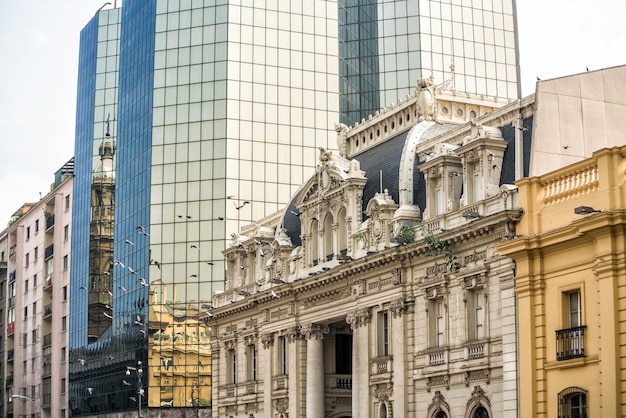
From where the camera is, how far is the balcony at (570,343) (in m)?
41.7

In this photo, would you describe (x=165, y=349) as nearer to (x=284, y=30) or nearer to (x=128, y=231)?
(x=128, y=231)

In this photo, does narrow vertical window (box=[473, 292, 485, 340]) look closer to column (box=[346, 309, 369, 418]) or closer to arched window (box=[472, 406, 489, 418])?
arched window (box=[472, 406, 489, 418])

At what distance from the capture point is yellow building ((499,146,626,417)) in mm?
40062

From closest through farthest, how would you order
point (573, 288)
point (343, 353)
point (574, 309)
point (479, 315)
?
point (573, 288), point (574, 309), point (479, 315), point (343, 353)

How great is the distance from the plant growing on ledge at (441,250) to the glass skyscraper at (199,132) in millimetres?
47014

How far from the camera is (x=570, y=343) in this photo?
4212 cm

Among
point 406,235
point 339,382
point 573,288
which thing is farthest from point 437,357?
point 339,382

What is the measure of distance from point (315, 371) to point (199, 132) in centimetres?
4299

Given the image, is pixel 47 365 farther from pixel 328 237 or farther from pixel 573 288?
pixel 573 288

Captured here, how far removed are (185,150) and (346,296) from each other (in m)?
45.4

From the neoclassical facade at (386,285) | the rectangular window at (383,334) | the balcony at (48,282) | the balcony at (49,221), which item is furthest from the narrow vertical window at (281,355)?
the balcony at (49,221)

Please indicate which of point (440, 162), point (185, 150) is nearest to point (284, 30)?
point (185, 150)

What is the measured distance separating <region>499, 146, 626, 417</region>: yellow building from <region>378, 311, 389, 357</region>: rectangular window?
12052 mm

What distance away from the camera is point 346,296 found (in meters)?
59.5
